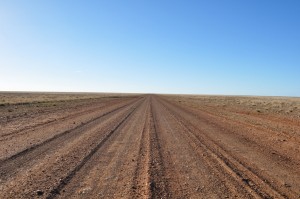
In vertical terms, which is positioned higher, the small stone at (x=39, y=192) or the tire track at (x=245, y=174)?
the tire track at (x=245, y=174)

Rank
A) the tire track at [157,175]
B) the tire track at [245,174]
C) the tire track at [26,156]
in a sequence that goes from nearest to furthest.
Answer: the tire track at [157,175], the tire track at [245,174], the tire track at [26,156]

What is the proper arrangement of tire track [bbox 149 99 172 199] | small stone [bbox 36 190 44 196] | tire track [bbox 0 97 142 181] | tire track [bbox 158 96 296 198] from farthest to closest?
tire track [bbox 0 97 142 181], tire track [bbox 158 96 296 198], tire track [bbox 149 99 172 199], small stone [bbox 36 190 44 196]

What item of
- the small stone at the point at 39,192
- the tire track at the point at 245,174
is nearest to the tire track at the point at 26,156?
the small stone at the point at 39,192

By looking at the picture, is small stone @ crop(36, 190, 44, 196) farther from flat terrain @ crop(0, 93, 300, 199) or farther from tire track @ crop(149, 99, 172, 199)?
tire track @ crop(149, 99, 172, 199)

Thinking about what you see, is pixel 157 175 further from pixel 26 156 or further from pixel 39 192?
pixel 26 156

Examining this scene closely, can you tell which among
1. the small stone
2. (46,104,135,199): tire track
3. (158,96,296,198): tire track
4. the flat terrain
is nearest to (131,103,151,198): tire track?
the flat terrain

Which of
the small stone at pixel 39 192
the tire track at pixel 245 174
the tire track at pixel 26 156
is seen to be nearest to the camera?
the small stone at pixel 39 192

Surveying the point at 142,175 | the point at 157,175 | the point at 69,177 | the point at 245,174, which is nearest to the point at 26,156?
the point at 69,177

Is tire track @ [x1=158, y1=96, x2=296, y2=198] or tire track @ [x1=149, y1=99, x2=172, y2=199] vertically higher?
tire track @ [x1=158, y1=96, x2=296, y2=198]

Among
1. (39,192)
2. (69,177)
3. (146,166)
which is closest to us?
(39,192)

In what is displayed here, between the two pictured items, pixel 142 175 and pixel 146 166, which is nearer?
pixel 142 175

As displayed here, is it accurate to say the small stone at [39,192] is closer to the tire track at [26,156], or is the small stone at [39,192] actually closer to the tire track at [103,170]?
the tire track at [103,170]

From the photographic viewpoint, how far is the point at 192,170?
6.92 metres

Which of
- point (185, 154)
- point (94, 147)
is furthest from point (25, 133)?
point (185, 154)
